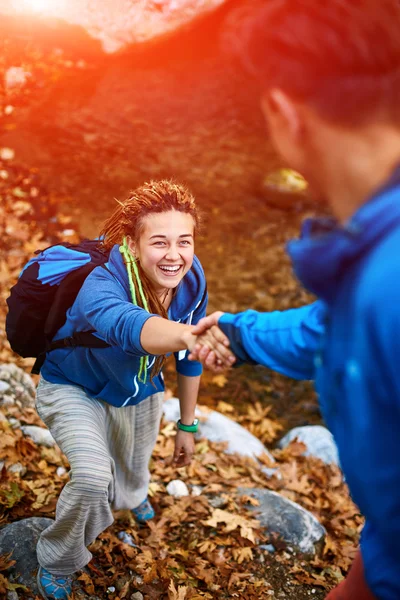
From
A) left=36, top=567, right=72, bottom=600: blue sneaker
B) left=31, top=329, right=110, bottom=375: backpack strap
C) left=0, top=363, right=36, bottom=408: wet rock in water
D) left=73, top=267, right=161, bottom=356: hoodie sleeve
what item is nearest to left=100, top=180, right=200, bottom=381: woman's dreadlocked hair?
left=73, top=267, right=161, bottom=356: hoodie sleeve

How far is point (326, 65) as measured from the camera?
147cm

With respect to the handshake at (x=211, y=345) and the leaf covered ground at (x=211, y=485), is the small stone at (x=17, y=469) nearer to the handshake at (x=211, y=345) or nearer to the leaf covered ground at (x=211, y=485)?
the leaf covered ground at (x=211, y=485)

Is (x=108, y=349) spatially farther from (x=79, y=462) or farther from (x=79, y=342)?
(x=79, y=462)

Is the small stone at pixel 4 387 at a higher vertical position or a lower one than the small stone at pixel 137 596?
higher

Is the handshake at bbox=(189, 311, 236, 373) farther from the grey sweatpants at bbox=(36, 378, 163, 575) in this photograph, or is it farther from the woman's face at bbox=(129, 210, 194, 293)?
the grey sweatpants at bbox=(36, 378, 163, 575)

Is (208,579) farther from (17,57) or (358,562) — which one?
(17,57)

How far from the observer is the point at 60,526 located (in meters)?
3.07

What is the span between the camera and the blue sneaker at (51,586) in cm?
329

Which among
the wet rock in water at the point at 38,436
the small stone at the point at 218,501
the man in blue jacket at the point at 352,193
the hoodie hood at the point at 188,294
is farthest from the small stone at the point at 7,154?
the man in blue jacket at the point at 352,193

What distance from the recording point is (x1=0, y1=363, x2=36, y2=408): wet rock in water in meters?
4.95

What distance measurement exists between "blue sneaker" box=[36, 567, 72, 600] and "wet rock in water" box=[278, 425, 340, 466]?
113 inches

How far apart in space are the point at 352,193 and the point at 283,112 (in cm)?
28

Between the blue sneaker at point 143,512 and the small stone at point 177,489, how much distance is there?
0.37 m

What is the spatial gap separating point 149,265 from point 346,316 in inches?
65.0
